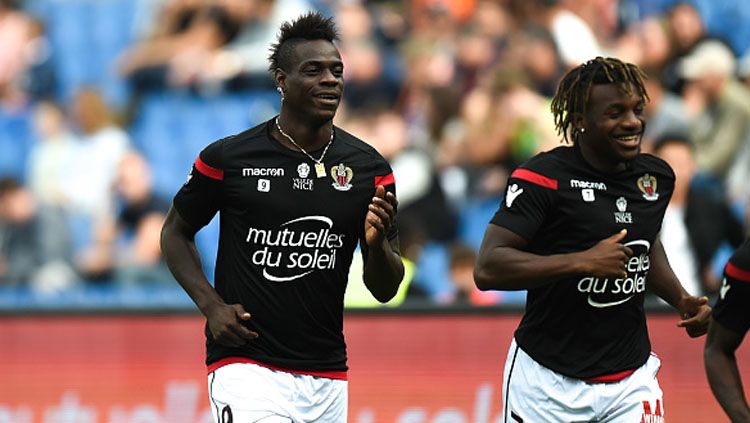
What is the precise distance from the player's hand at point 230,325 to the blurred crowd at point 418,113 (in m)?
4.35

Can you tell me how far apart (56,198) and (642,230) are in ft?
24.7

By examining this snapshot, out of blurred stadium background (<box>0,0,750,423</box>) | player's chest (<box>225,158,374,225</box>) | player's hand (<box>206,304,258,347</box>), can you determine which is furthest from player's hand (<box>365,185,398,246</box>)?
blurred stadium background (<box>0,0,750,423</box>)

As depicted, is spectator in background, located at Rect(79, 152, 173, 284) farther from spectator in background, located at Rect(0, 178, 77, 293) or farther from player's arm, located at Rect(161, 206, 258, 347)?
player's arm, located at Rect(161, 206, 258, 347)

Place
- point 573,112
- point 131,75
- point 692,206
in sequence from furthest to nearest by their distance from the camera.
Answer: point 131,75, point 692,206, point 573,112

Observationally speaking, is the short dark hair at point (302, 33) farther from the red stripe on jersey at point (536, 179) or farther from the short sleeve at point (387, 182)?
the red stripe on jersey at point (536, 179)

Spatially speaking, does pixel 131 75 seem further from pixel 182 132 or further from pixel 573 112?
pixel 573 112

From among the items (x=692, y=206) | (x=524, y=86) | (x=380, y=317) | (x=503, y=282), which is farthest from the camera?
(x=524, y=86)

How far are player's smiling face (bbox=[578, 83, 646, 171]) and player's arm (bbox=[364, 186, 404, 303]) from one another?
0.85 meters

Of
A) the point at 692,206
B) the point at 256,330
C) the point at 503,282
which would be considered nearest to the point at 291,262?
the point at 256,330

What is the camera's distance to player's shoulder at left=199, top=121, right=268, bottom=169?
5719mm

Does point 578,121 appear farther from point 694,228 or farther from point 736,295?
point 694,228

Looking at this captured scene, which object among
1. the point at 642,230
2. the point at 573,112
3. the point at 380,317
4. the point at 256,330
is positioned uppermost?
the point at 573,112

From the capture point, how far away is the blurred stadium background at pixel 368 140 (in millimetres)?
9188

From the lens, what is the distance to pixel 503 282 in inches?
203
